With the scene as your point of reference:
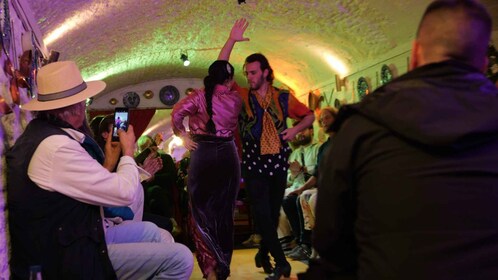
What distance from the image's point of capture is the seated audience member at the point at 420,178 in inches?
41.3

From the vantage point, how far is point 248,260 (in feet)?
17.1

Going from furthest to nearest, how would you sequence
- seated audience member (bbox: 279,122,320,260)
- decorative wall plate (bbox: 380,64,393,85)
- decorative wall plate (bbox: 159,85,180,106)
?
1. decorative wall plate (bbox: 159,85,180,106)
2. decorative wall plate (bbox: 380,64,393,85)
3. seated audience member (bbox: 279,122,320,260)

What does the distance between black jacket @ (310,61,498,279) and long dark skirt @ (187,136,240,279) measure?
2.38 metres

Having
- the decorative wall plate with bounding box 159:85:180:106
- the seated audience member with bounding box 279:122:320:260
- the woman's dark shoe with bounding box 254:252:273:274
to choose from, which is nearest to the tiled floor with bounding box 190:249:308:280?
the woman's dark shoe with bounding box 254:252:273:274

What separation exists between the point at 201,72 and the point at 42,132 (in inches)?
327

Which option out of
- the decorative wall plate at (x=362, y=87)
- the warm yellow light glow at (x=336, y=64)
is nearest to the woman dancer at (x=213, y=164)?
the decorative wall plate at (x=362, y=87)

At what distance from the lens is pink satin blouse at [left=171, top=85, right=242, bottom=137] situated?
3.50 meters

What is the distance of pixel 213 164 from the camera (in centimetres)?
349

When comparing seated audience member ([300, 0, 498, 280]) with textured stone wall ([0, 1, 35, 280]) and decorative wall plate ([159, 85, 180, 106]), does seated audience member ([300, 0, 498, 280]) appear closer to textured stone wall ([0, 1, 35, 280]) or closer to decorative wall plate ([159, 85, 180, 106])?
textured stone wall ([0, 1, 35, 280])

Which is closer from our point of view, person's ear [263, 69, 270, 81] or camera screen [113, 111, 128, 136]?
camera screen [113, 111, 128, 136]

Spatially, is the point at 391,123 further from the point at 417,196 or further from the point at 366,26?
the point at 366,26

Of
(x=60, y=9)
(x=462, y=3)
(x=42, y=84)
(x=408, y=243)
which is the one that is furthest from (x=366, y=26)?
(x=408, y=243)

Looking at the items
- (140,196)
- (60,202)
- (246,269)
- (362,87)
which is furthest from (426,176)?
(362,87)

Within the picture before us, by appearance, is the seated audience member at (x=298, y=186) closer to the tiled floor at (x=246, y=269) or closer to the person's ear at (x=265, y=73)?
the tiled floor at (x=246, y=269)
